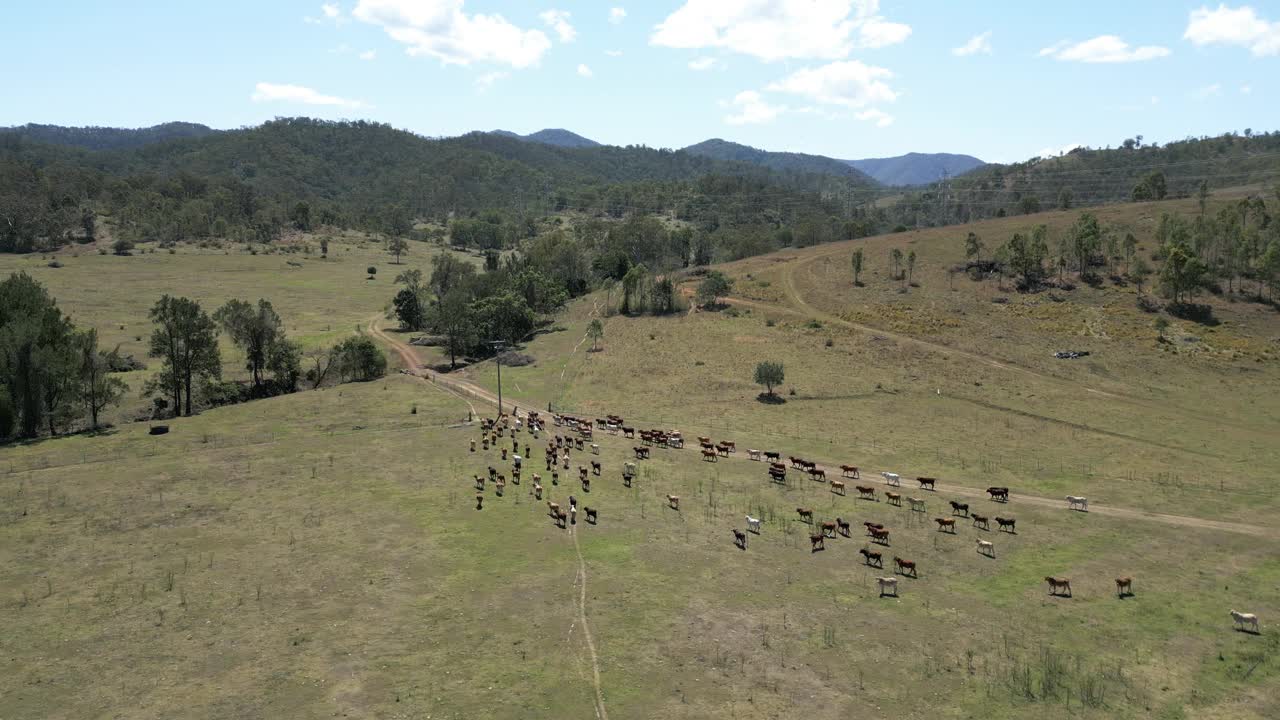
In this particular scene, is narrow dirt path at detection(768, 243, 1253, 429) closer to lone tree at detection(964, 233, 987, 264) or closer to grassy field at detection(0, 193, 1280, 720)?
grassy field at detection(0, 193, 1280, 720)

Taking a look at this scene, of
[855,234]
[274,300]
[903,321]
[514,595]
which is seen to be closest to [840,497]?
[514,595]

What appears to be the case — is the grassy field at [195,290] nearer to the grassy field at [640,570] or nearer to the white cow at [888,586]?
the grassy field at [640,570]

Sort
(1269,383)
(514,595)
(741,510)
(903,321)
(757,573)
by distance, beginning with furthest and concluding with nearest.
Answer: (903,321), (1269,383), (741,510), (757,573), (514,595)

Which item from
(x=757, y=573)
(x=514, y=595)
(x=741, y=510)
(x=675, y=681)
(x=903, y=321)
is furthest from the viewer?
(x=903, y=321)

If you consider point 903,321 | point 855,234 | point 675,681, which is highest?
point 855,234

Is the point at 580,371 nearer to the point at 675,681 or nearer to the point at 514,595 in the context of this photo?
the point at 514,595

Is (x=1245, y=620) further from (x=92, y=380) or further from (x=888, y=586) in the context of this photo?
(x=92, y=380)

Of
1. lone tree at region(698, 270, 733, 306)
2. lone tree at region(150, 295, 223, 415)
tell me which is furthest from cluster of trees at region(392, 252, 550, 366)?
lone tree at region(150, 295, 223, 415)
